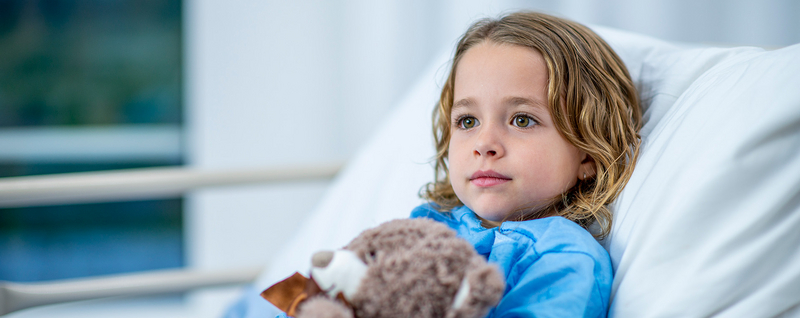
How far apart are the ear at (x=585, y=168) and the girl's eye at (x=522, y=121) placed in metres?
0.09

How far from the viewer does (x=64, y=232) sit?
1.98m

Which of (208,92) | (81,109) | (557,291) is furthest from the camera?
(81,109)

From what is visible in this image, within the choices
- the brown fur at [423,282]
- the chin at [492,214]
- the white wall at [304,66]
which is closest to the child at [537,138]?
the chin at [492,214]

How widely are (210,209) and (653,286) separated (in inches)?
55.7

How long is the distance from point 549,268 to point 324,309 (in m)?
0.23

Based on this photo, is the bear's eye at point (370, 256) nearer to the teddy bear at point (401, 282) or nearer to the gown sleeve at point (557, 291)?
the teddy bear at point (401, 282)

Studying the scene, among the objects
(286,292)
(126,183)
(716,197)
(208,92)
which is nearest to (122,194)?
(126,183)

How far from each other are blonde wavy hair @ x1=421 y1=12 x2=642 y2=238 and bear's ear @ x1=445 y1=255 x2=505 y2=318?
0.86 feet

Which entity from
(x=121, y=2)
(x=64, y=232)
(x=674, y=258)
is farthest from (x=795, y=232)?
(x=64, y=232)

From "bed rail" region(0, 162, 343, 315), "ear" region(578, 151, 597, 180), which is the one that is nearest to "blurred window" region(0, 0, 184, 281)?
"bed rail" region(0, 162, 343, 315)

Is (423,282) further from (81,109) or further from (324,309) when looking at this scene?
(81,109)

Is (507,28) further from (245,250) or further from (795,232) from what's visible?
(245,250)

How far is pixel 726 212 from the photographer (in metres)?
0.47

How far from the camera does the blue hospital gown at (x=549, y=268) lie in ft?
1.56
